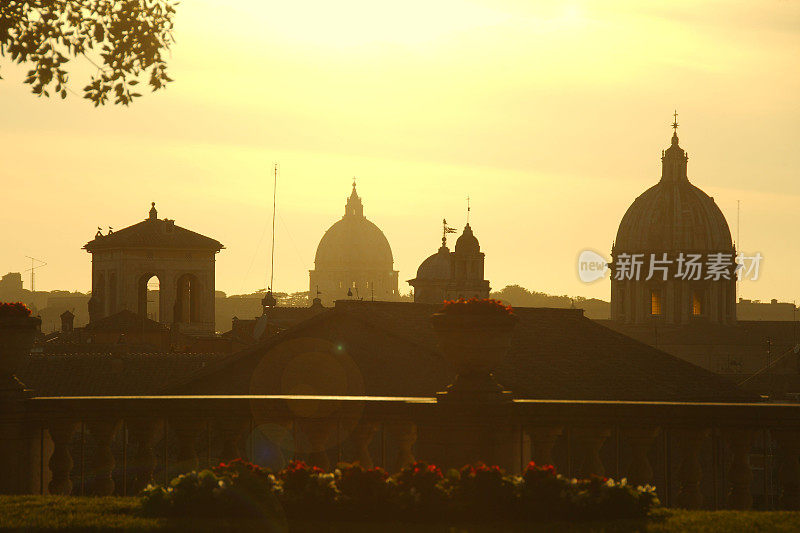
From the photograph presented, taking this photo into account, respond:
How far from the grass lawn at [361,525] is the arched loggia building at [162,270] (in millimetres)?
99357

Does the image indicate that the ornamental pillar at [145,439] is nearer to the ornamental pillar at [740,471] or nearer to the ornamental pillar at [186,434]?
the ornamental pillar at [186,434]

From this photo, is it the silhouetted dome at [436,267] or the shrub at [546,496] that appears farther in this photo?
the silhouetted dome at [436,267]

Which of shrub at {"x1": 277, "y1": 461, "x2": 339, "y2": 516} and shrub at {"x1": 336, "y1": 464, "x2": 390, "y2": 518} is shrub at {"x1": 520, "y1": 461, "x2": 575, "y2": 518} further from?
shrub at {"x1": 277, "y1": 461, "x2": 339, "y2": 516}

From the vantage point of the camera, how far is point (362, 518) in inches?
529

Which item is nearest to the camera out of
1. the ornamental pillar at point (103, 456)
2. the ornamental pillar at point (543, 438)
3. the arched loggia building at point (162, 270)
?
the ornamental pillar at point (543, 438)

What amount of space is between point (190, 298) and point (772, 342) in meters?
70.4

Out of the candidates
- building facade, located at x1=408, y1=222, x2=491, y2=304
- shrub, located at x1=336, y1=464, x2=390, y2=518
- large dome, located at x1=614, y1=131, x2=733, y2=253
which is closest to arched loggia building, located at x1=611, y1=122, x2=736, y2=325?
large dome, located at x1=614, y1=131, x2=733, y2=253

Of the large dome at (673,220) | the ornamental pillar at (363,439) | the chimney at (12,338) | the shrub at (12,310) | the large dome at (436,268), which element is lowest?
the ornamental pillar at (363,439)

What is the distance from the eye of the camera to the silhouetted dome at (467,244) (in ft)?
427

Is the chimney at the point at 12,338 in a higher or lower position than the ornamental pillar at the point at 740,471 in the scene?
higher

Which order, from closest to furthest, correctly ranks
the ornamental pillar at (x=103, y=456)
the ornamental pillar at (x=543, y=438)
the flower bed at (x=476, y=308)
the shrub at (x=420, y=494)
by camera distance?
the shrub at (x=420, y=494)
the flower bed at (x=476, y=308)
the ornamental pillar at (x=543, y=438)
the ornamental pillar at (x=103, y=456)

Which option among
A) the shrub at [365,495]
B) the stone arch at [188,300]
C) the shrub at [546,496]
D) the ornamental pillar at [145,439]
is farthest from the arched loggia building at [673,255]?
the shrub at [365,495]

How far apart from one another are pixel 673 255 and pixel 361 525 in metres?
170

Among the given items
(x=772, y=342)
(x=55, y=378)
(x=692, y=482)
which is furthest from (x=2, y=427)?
(x=772, y=342)
